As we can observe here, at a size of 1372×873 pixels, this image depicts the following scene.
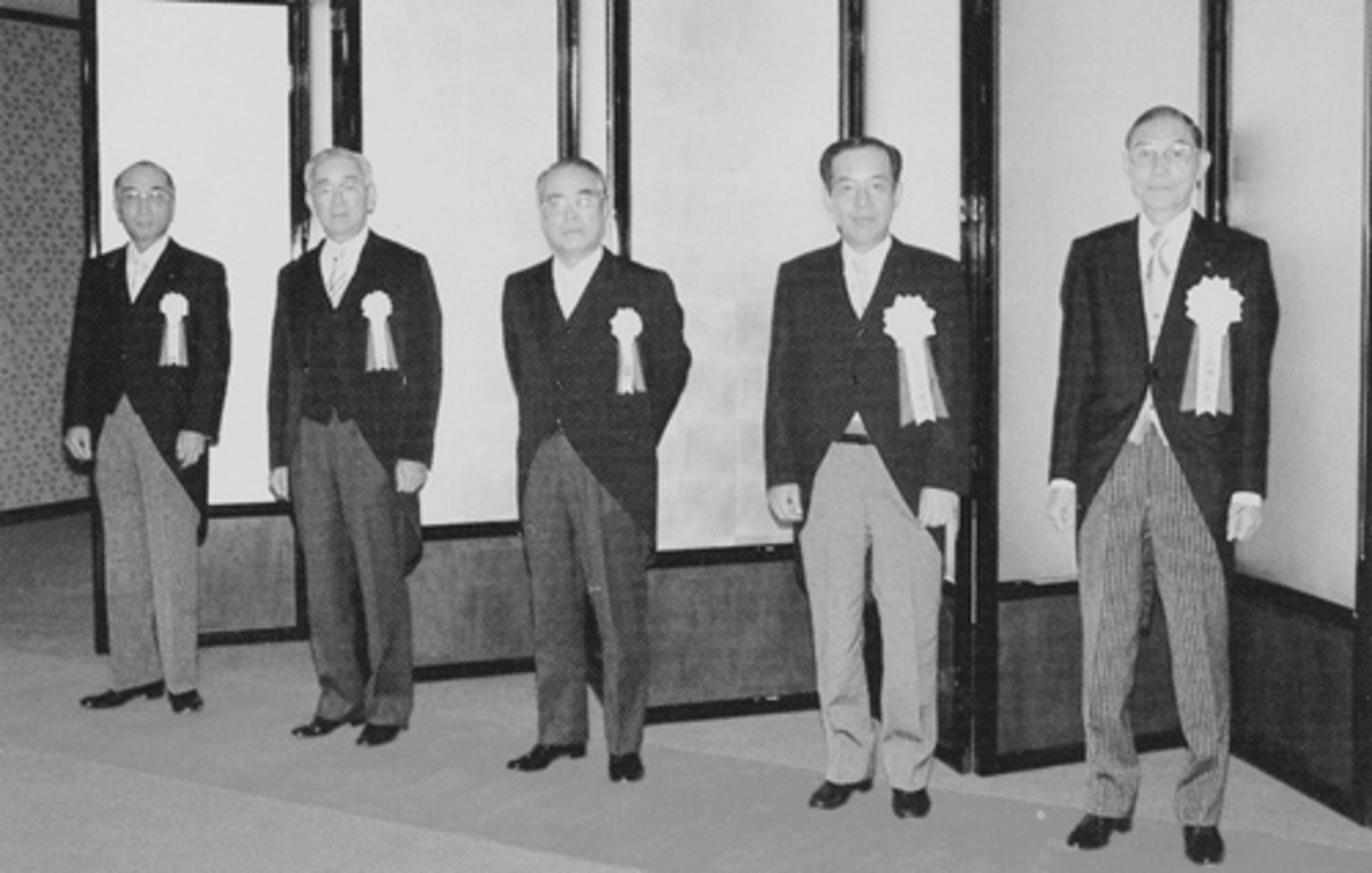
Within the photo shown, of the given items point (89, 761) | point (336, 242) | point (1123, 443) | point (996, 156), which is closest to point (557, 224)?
point (336, 242)

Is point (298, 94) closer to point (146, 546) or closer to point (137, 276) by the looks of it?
point (137, 276)

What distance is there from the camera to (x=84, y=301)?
177 inches

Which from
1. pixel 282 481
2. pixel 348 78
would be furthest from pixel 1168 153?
pixel 348 78

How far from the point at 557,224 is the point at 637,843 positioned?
55.9 inches

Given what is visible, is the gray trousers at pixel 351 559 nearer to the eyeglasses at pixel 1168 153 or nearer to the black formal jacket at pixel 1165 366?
the black formal jacket at pixel 1165 366

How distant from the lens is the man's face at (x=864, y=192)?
3.37 m

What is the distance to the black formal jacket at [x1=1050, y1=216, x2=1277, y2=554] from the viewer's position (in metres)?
3.12

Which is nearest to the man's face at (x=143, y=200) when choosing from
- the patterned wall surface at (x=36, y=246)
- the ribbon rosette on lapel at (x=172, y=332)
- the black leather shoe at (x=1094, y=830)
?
the ribbon rosette on lapel at (x=172, y=332)

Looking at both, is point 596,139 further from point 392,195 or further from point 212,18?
point 212,18

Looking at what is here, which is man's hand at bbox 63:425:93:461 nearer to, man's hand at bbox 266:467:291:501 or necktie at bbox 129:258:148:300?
necktie at bbox 129:258:148:300

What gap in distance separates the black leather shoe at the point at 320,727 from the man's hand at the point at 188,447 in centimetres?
80

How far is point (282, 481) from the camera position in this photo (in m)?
4.20

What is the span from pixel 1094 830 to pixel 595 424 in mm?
1413

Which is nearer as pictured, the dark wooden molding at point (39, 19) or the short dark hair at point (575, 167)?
the short dark hair at point (575, 167)
